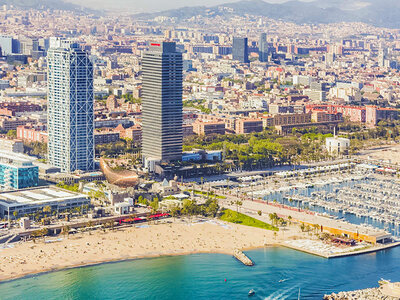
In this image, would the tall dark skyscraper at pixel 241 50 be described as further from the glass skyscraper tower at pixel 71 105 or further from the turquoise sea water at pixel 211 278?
the turquoise sea water at pixel 211 278

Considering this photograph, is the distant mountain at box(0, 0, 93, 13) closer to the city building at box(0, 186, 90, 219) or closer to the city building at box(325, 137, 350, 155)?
the city building at box(325, 137, 350, 155)

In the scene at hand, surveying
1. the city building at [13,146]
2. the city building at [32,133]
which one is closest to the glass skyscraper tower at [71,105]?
the city building at [13,146]

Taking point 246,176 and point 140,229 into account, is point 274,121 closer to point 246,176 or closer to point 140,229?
point 246,176

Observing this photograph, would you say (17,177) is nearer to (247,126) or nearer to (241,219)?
(241,219)

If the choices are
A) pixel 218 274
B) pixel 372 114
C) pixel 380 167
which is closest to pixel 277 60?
pixel 372 114

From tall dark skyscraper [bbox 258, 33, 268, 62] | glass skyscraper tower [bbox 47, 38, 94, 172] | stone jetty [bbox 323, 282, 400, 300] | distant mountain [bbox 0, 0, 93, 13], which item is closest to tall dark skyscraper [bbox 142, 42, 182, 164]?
glass skyscraper tower [bbox 47, 38, 94, 172]

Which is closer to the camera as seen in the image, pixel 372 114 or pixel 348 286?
pixel 348 286

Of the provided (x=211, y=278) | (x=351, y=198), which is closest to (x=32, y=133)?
(x=351, y=198)
